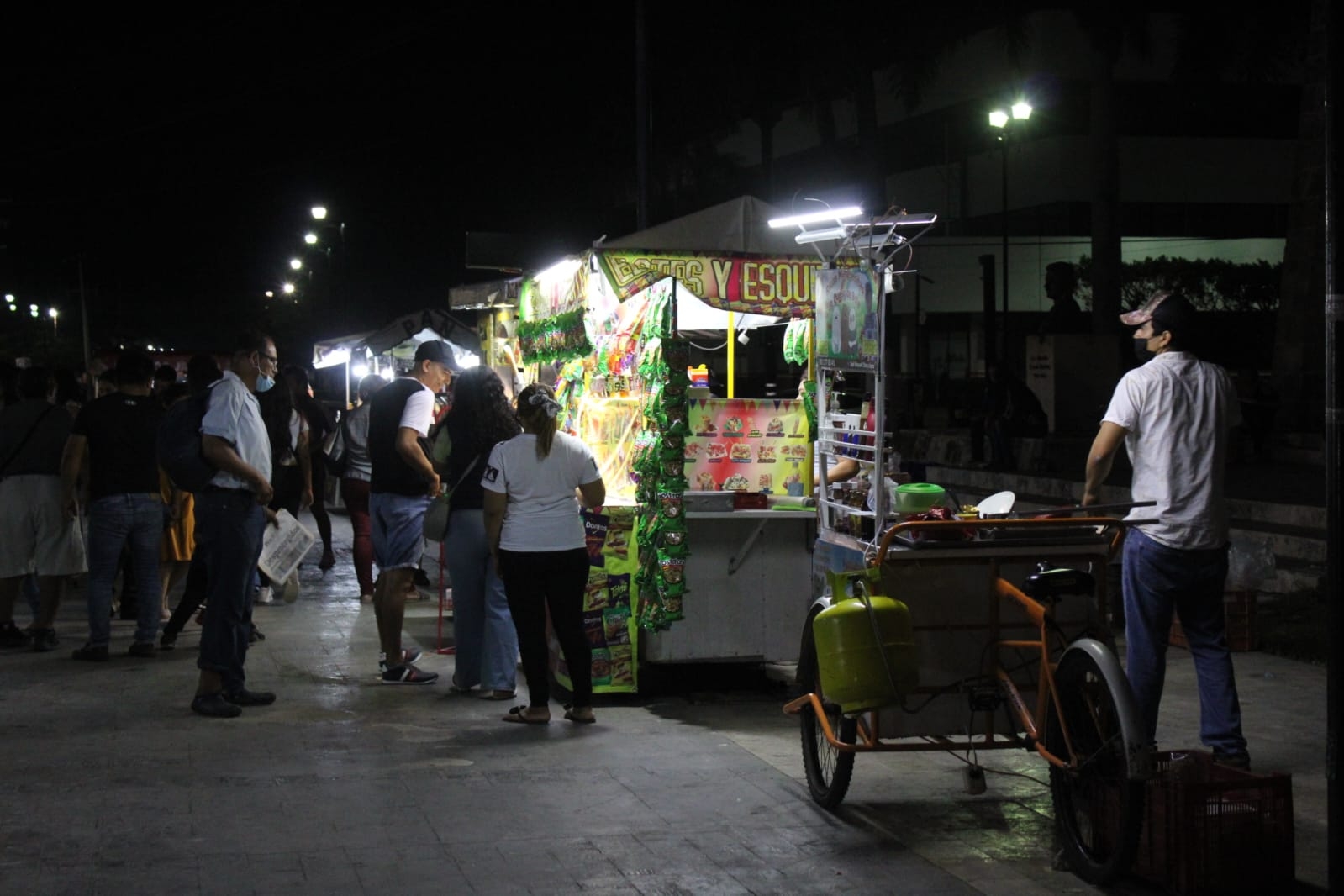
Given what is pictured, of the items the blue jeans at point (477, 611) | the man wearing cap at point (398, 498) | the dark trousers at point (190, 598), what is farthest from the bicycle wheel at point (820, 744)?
the dark trousers at point (190, 598)

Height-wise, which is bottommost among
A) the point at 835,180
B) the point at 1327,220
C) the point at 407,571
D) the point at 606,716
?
the point at 606,716

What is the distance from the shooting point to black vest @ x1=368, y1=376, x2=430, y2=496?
358 inches

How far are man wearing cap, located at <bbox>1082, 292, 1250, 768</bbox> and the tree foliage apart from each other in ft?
140

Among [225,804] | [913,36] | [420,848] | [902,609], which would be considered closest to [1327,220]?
[902,609]

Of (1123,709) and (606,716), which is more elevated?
(1123,709)

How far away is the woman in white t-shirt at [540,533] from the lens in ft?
24.8

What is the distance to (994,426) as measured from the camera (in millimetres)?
25141

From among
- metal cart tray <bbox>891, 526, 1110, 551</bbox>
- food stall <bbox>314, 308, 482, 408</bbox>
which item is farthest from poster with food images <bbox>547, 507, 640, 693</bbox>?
food stall <bbox>314, 308, 482, 408</bbox>

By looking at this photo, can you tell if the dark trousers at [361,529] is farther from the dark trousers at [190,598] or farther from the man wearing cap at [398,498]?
the man wearing cap at [398,498]

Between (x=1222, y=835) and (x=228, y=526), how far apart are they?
5302 mm

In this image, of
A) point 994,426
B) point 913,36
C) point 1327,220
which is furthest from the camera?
point 913,36

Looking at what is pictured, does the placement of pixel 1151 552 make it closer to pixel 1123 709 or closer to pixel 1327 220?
pixel 1123 709

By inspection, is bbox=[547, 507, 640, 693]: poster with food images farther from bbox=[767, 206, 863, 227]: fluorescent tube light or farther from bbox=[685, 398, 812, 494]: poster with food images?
bbox=[767, 206, 863, 227]: fluorescent tube light

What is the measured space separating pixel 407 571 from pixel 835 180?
39.5 m
